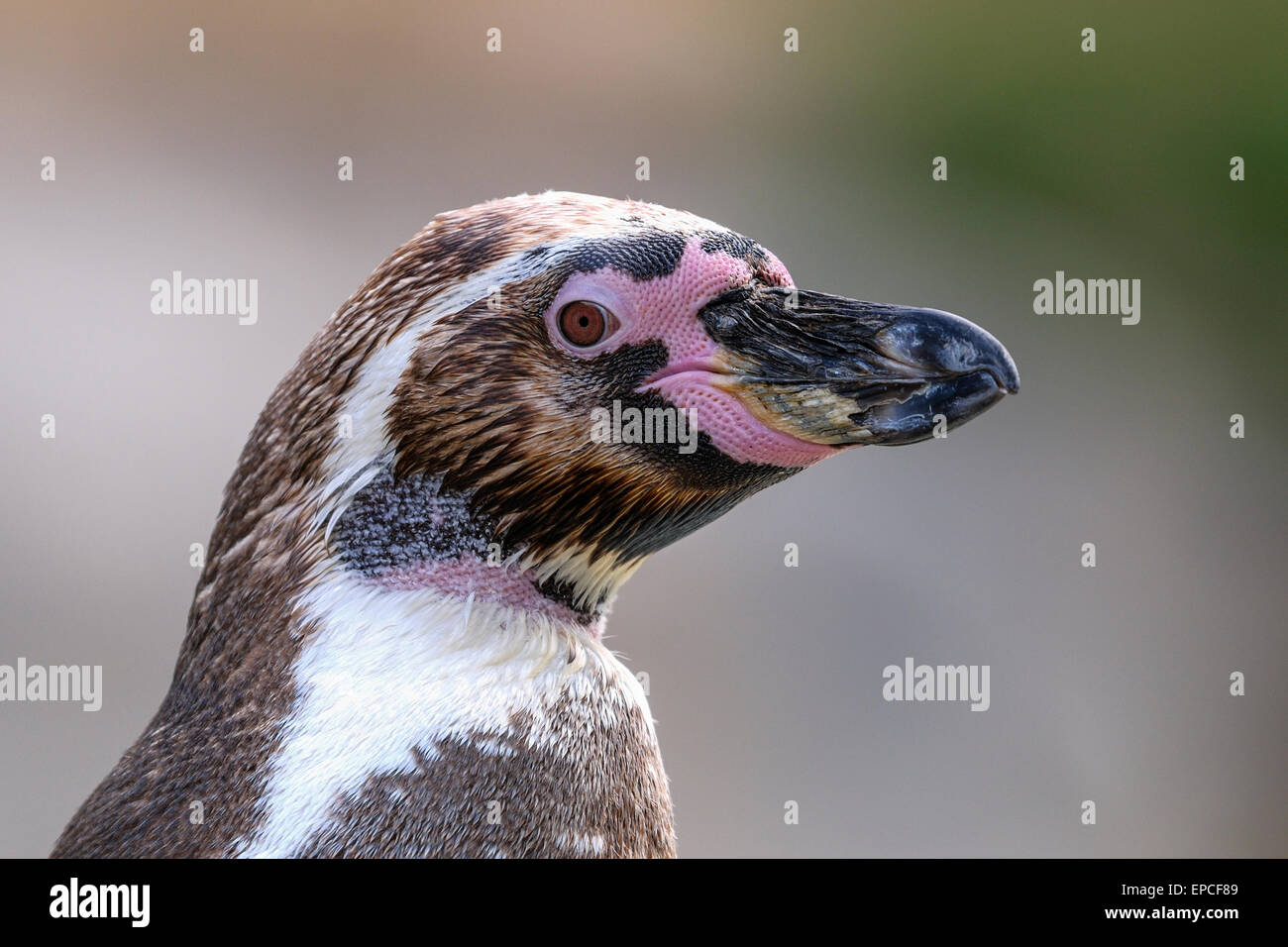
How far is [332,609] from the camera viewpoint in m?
1.45

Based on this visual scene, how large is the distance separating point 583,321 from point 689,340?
0.13 metres

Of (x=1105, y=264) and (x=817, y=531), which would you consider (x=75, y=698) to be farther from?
(x=1105, y=264)

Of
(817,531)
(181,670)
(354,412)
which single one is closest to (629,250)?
(354,412)

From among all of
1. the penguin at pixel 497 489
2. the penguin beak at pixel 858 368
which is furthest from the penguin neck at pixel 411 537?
the penguin beak at pixel 858 368

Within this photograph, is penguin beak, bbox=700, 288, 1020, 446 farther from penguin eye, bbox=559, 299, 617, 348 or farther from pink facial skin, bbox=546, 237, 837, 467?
penguin eye, bbox=559, 299, 617, 348

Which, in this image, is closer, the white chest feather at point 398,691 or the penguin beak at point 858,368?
the white chest feather at point 398,691

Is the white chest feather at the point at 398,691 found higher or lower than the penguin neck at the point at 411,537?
lower

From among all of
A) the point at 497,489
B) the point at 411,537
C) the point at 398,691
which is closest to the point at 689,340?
the point at 497,489

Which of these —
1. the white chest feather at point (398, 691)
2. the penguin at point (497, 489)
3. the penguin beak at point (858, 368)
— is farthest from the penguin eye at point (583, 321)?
the white chest feather at point (398, 691)

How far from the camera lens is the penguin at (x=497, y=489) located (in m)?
1.42

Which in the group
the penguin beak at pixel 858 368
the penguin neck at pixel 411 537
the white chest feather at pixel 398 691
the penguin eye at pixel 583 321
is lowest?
the white chest feather at pixel 398 691

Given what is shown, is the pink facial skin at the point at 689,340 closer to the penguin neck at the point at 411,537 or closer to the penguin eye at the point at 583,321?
the penguin eye at the point at 583,321

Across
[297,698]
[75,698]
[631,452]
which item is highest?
[631,452]

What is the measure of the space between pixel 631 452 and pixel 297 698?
0.46 meters
